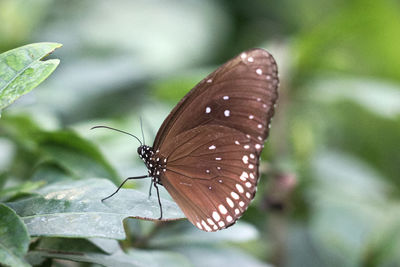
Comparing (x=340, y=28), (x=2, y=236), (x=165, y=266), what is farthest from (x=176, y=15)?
(x=2, y=236)

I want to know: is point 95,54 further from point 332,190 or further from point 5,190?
point 5,190

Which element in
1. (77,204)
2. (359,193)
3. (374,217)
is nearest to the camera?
(77,204)

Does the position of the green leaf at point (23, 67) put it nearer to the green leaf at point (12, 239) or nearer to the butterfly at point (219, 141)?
the green leaf at point (12, 239)

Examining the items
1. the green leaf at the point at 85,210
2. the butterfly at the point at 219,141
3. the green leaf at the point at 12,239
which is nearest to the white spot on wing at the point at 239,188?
the butterfly at the point at 219,141

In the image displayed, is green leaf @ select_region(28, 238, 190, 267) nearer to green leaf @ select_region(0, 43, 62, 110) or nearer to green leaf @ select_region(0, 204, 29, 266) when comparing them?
green leaf @ select_region(0, 204, 29, 266)

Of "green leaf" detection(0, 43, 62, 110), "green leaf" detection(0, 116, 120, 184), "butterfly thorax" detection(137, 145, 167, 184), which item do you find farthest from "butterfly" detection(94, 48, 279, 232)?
"green leaf" detection(0, 43, 62, 110)
